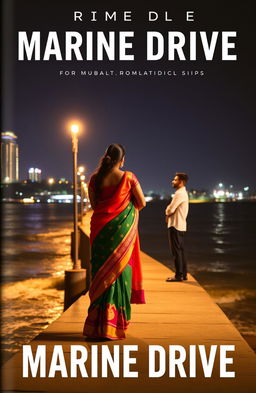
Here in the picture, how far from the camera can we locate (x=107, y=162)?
5.42 meters

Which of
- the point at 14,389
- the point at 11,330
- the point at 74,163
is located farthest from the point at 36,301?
the point at 14,389

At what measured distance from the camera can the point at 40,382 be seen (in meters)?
4.45

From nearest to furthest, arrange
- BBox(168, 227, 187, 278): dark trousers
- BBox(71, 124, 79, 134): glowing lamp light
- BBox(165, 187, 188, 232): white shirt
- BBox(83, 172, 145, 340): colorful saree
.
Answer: BBox(83, 172, 145, 340): colorful saree, BBox(165, 187, 188, 232): white shirt, BBox(168, 227, 187, 278): dark trousers, BBox(71, 124, 79, 134): glowing lamp light

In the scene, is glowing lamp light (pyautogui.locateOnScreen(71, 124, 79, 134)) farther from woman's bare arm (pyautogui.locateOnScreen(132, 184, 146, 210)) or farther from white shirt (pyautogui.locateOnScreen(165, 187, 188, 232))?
woman's bare arm (pyautogui.locateOnScreen(132, 184, 146, 210))

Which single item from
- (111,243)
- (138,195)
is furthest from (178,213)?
(111,243)

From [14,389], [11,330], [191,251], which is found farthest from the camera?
[191,251]

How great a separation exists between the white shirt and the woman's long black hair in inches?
139

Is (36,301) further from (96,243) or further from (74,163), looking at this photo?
(96,243)

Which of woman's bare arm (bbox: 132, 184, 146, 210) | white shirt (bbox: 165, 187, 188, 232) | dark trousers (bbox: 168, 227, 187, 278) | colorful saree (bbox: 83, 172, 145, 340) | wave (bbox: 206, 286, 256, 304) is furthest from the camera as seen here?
wave (bbox: 206, 286, 256, 304)

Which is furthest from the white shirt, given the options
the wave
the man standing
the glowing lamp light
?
the wave

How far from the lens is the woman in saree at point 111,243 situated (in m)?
5.35

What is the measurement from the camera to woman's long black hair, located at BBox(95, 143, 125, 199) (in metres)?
5.43

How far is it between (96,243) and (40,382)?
152 cm

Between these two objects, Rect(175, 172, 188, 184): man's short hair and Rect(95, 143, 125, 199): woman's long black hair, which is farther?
Rect(175, 172, 188, 184): man's short hair
